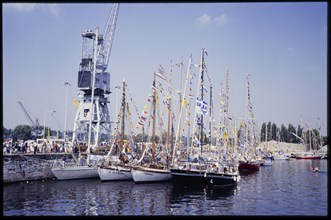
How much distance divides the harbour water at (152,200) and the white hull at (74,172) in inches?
66.3

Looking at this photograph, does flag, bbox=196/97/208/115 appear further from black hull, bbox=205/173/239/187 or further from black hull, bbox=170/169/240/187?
black hull, bbox=205/173/239/187

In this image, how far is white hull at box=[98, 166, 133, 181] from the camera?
4256cm

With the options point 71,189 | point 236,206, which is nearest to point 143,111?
point 71,189

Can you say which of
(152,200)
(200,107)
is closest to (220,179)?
(200,107)

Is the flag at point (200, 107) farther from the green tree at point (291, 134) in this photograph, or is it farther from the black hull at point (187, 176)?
the green tree at point (291, 134)

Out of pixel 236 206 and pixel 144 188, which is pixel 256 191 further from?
pixel 144 188

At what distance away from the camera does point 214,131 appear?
51844 mm

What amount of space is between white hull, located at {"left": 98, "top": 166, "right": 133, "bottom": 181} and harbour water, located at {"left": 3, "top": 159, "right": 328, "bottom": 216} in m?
1.62

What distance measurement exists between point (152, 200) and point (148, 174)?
37.9ft

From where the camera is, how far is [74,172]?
143 ft

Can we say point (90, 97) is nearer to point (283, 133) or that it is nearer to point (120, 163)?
point (120, 163)

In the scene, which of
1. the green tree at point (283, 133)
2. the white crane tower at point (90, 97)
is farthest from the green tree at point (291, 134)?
the white crane tower at point (90, 97)

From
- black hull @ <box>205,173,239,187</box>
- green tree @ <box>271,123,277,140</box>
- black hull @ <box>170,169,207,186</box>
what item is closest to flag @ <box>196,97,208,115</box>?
black hull @ <box>170,169,207,186</box>
